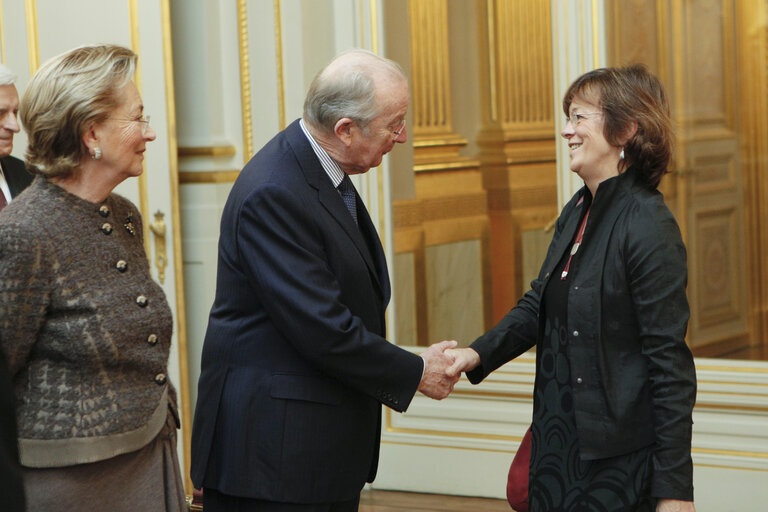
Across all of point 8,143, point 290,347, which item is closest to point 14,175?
point 8,143

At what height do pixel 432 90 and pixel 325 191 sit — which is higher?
pixel 432 90

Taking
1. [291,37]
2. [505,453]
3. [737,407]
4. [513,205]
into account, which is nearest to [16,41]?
[291,37]

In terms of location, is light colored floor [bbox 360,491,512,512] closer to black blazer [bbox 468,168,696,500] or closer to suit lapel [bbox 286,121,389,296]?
black blazer [bbox 468,168,696,500]

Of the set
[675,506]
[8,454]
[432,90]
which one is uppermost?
[432,90]

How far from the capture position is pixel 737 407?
393 cm

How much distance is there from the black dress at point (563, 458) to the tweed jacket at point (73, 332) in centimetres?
89

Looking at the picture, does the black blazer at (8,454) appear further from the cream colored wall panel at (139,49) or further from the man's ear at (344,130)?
the cream colored wall panel at (139,49)

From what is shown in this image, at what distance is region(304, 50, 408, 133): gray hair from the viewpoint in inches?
93.5

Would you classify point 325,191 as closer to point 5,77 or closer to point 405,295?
→ point 5,77

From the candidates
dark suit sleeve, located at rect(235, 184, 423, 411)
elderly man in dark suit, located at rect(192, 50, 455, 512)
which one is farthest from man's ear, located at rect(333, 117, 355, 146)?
dark suit sleeve, located at rect(235, 184, 423, 411)

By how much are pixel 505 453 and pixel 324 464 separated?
2.16 meters

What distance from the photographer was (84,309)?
2059 millimetres

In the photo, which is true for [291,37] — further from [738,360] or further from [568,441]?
[568,441]

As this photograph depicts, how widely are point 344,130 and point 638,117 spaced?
0.66m
